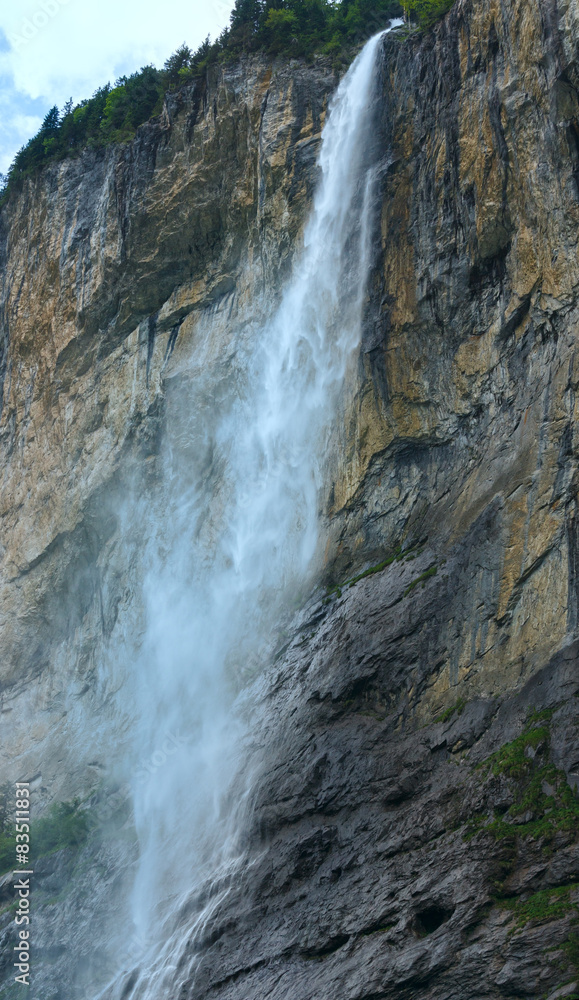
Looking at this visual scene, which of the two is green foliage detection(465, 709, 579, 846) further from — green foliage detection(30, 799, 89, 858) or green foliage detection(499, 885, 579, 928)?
green foliage detection(30, 799, 89, 858)

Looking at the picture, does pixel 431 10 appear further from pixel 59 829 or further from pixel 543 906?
pixel 59 829

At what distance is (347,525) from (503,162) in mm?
9144

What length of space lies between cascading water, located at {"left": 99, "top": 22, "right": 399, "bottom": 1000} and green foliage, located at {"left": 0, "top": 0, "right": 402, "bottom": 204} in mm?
4237

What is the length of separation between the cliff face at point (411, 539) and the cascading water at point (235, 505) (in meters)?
1.04

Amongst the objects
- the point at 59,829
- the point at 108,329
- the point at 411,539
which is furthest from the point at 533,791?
the point at 108,329

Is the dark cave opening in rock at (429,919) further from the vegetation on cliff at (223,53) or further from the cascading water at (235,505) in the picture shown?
the vegetation on cliff at (223,53)

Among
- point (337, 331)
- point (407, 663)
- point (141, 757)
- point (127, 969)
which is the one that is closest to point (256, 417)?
point (337, 331)

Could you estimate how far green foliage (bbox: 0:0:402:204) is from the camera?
31.8 m

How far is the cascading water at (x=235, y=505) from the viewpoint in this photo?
2389 cm

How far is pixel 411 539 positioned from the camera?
21.3m

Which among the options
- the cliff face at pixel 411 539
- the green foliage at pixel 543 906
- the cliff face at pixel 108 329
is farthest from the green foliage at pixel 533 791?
the cliff face at pixel 108 329

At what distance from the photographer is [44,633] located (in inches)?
1383

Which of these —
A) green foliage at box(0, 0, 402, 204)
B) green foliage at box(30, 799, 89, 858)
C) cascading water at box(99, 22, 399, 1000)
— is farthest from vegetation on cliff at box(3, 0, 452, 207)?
green foliage at box(30, 799, 89, 858)

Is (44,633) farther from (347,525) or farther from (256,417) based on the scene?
(347,525)
